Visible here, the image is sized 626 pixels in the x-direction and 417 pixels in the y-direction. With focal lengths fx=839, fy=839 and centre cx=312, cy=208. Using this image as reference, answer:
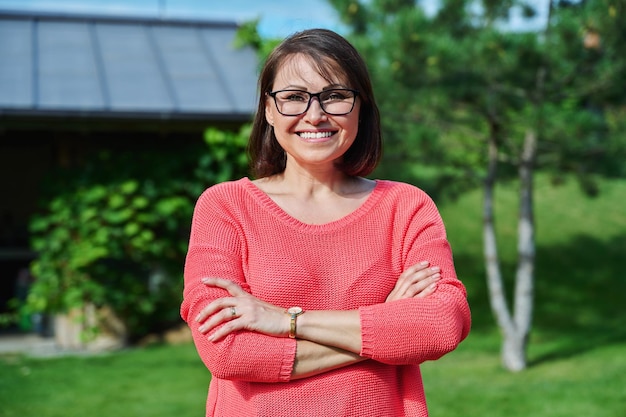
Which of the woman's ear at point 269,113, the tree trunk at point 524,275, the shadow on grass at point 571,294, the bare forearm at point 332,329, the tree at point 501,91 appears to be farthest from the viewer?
the shadow on grass at point 571,294

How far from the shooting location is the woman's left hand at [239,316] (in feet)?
6.23

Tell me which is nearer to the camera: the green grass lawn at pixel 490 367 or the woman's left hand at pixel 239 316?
the woman's left hand at pixel 239 316

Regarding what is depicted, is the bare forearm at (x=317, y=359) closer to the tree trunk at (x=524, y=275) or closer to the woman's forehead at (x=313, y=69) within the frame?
the woman's forehead at (x=313, y=69)

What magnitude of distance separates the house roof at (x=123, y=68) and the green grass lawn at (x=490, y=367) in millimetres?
2050

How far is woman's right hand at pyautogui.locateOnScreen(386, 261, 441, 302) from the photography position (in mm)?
1982

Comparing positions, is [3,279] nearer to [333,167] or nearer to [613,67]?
[613,67]

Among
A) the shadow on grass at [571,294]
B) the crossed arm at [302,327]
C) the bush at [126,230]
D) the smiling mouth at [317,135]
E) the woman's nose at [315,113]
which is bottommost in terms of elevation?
the shadow on grass at [571,294]

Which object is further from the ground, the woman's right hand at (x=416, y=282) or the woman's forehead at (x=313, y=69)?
the woman's forehead at (x=313, y=69)

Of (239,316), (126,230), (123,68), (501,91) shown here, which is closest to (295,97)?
(239,316)

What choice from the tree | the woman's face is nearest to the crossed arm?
the woman's face

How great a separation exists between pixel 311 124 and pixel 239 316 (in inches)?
19.2

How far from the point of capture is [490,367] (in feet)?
21.4

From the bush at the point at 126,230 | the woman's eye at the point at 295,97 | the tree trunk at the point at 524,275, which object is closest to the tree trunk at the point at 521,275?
the tree trunk at the point at 524,275

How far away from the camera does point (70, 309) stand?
730 cm
